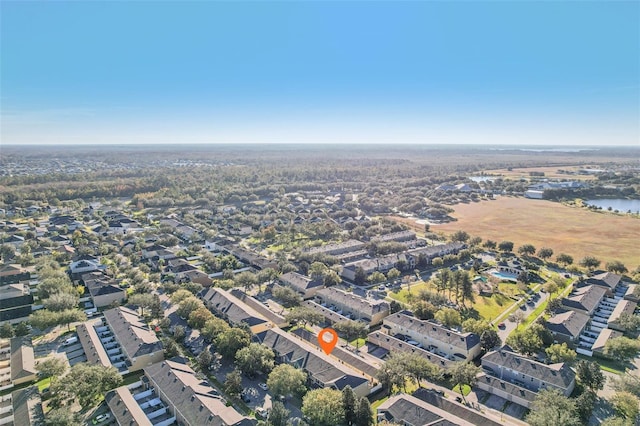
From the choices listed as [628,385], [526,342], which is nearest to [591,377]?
[628,385]

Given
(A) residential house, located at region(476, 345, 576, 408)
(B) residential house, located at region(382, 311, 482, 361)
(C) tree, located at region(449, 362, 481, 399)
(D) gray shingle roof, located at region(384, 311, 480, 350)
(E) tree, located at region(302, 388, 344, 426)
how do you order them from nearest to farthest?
1. (E) tree, located at region(302, 388, 344, 426)
2. (A) residential house, located at region(476, 345, 576, 408)
3. (C) tree, located at region(449, 362, 481, 399)
4. (B) residential house, located at region(382, 311, 482, 361)
5. (D) gray shingle roof, located at region(384, 311, 480, 350)

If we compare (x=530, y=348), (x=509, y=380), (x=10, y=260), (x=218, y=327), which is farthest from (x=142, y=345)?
(x=10, y=260)

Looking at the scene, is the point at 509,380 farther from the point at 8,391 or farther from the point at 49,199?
the point at 49,199

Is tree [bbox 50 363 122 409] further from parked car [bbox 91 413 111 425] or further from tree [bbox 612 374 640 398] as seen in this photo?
tree [bbox 612 374 640 398]

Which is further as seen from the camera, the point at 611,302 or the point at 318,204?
the point at 318,204

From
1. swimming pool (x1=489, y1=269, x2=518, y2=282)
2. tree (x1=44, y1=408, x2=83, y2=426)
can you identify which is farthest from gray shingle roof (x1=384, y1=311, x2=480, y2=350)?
tree (x1=44, y1=408, x2=83, y2=426)

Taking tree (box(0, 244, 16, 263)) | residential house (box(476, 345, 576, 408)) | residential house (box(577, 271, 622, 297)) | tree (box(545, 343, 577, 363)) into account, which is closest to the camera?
residential house (box(476, 345, 576, 408))
